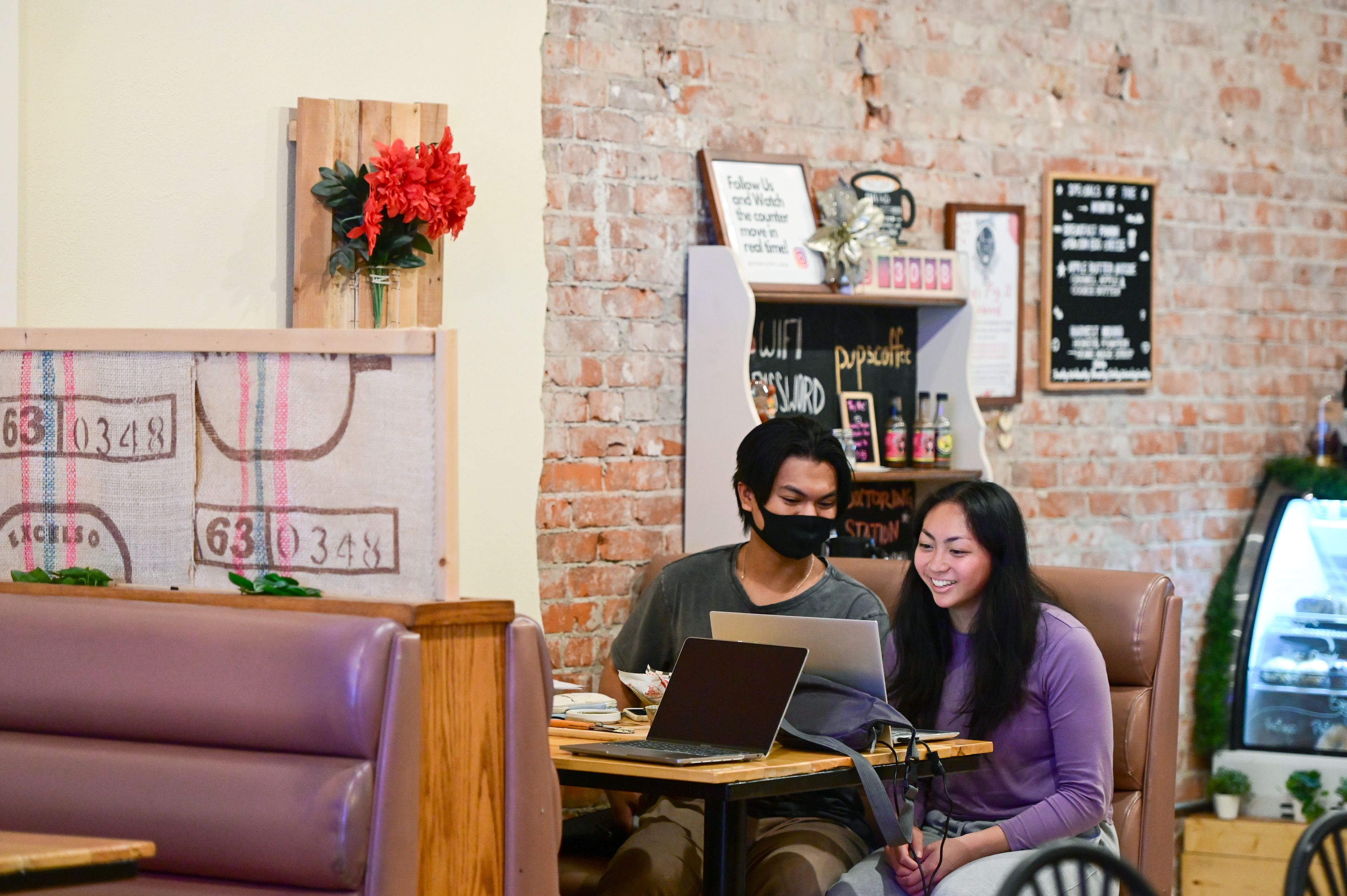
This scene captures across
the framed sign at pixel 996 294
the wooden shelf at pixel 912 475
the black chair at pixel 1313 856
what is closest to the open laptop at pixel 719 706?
the black chair at pixel 1313 856

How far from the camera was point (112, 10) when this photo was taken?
3.38 meters

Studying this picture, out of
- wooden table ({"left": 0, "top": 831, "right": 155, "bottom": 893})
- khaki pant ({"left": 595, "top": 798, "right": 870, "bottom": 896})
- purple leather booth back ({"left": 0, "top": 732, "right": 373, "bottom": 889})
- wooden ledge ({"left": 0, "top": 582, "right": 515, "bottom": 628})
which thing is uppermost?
wooden ledge ({"left": 0, "top": 582, "right": 515, "bottom": 628})

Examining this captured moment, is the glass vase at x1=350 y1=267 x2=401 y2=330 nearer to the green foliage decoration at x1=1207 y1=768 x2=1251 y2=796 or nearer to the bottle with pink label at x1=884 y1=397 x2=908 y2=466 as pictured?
the bottle with pink label at x1=884 y1=397 x2=908 y2=466

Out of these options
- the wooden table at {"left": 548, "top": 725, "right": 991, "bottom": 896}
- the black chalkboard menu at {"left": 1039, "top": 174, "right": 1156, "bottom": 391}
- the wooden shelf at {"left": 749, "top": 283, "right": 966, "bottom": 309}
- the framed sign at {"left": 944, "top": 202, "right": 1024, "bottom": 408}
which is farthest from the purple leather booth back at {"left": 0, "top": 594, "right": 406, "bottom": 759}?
the black chalkboard menu at {"left": 1039, "top": 174, "right": 1156, "bottom": 391}

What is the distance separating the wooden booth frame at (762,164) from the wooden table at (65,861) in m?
2.59

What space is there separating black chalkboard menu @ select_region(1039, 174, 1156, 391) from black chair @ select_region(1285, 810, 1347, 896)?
310 centimetres

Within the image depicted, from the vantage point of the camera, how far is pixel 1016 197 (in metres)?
4.83

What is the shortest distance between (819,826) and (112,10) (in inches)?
90.2

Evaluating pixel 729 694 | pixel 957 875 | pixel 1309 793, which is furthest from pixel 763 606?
pixel 1309 793

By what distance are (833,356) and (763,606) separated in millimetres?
1297

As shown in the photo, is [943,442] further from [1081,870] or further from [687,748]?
[1081,870]

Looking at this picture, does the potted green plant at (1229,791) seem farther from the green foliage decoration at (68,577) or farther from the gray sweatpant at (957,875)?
the green foliage decoration at (68,577)

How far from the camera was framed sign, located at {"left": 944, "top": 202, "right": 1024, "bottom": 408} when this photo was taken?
15.5 ft

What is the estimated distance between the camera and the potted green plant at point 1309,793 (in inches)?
186
